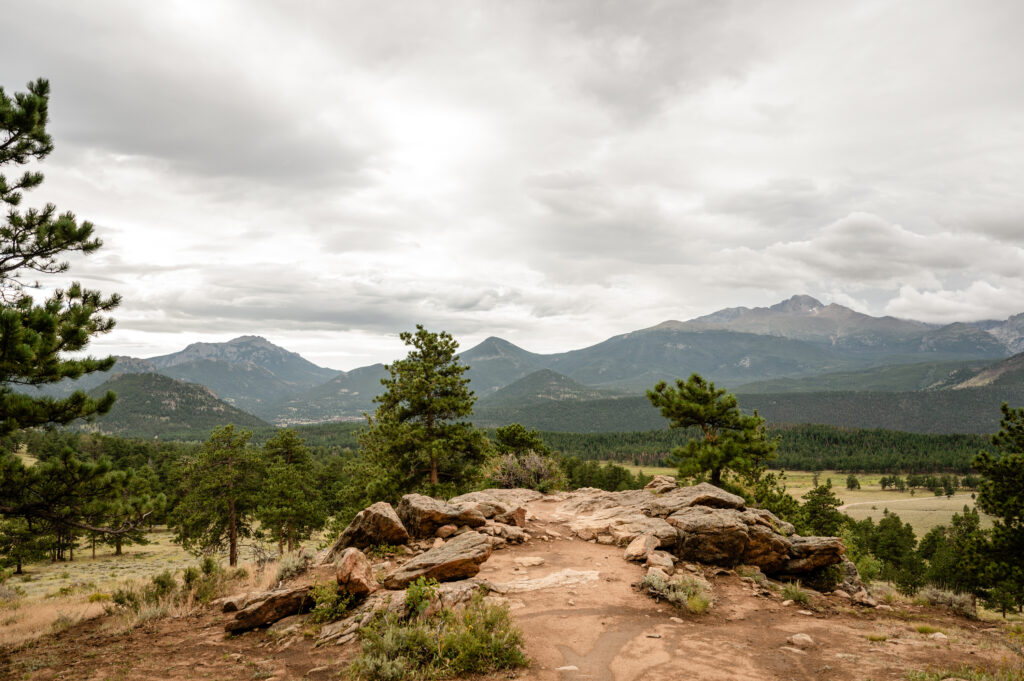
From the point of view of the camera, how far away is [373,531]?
1477cm

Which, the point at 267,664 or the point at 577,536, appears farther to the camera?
the point at 577,536

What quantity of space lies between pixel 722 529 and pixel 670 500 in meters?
4.27

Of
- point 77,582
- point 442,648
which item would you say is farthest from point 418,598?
point 77,582

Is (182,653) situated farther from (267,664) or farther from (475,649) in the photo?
(475,649)

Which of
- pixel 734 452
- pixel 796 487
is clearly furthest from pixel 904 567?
pixel 796 487

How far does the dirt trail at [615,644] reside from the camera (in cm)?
875

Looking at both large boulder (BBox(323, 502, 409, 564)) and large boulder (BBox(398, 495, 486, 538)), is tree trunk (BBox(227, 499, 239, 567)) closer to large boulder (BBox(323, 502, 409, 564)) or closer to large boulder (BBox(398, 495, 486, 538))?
large boulder (BBox(323, 502, 409, 564))

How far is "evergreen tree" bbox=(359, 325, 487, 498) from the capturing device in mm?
24875

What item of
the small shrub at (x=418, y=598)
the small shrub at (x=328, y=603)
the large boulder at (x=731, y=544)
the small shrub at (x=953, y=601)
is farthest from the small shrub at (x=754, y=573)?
the small shrub at (x=328, y=603)

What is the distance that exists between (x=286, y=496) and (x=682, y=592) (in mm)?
38489

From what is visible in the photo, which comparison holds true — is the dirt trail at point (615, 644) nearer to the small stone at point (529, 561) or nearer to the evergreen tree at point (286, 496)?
the small stone at point (529, 561)

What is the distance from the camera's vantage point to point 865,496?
130000mm

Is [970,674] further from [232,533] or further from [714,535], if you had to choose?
[232,533]

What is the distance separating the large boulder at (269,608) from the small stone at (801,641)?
11593mm
